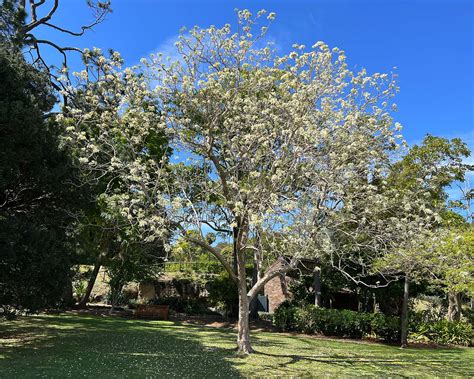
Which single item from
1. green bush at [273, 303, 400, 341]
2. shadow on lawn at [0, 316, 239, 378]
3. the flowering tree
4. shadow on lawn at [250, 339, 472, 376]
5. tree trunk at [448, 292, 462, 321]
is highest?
the flowering tree

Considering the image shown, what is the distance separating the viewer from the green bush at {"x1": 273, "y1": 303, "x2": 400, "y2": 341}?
634 inches

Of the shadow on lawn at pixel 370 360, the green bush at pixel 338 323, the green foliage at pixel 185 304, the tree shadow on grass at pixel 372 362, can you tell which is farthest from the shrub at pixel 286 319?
the green foliage at pixel 185 304

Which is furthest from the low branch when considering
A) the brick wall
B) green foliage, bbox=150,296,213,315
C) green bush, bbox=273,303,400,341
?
the brick wall

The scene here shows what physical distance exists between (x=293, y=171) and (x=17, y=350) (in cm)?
841

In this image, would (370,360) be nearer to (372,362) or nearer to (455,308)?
(372,362)

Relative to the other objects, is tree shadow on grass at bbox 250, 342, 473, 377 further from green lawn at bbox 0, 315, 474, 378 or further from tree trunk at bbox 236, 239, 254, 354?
tree trunk at bbox 236, 239, 254, 354

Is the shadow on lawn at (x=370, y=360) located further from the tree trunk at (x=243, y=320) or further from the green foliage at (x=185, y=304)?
the green foliage at (x=185, y=304)

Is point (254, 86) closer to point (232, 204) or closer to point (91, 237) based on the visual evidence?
point (232, 204)

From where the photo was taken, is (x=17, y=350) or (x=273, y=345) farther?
(x=273, y=345)

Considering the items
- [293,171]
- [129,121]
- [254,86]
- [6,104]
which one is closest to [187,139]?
[129,121]

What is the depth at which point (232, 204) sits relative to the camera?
10445 mm

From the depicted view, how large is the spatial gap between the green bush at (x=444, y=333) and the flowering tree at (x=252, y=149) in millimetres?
7049

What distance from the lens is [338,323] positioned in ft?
54.5

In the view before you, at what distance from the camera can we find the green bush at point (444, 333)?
1638cm
